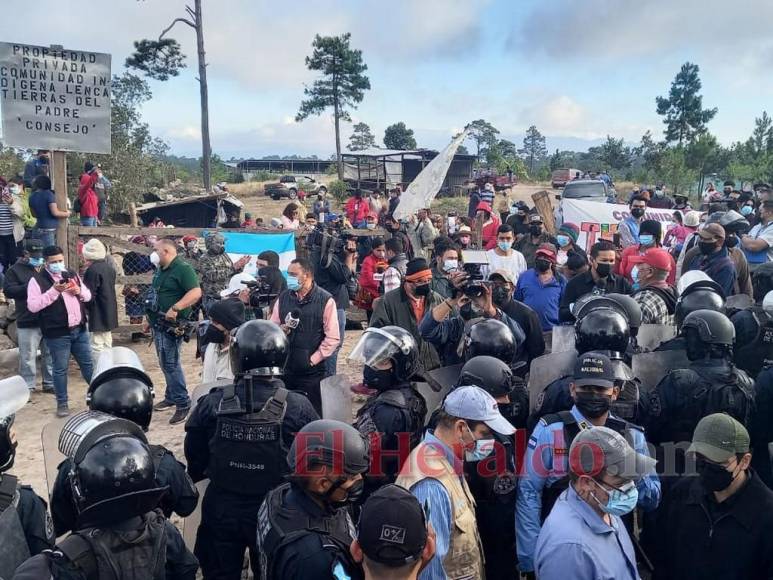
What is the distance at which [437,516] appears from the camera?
8.73 feet

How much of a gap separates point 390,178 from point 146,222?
16.6m

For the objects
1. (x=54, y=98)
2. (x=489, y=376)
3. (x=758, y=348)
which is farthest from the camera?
(x=54, y=98)

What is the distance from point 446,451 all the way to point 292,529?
2.72ft

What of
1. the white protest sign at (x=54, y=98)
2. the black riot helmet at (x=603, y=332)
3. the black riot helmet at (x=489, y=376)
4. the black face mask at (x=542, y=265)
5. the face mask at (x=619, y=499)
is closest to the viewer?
the face mask at (x=619, y=499)

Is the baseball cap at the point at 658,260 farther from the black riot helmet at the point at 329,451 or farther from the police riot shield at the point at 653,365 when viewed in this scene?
the black riot helmet at the point at 329,451

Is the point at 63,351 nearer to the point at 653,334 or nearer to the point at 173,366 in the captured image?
the point at 173,366

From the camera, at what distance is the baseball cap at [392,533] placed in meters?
2.02

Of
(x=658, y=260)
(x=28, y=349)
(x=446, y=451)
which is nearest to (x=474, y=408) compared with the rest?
(x=446, y=451)

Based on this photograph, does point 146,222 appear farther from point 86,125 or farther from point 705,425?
point 705,425

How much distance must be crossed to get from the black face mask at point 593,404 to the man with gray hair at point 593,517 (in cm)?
55

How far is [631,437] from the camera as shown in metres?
3.29

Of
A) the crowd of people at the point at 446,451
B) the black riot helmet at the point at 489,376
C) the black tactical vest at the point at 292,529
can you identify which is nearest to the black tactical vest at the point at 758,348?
the crowd of people at the point at 446,451

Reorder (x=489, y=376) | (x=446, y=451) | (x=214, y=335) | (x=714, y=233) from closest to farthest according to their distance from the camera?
(x=446, y=451), (x=489, y=376), (x=214, y=335), (x=714, y=233)

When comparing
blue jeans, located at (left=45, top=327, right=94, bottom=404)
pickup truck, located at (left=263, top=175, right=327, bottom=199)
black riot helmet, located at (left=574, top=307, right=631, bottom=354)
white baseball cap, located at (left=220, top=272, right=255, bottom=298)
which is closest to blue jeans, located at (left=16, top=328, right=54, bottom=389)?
blue jeans, located at (left=45, top=327, right=94, bottom=404)
